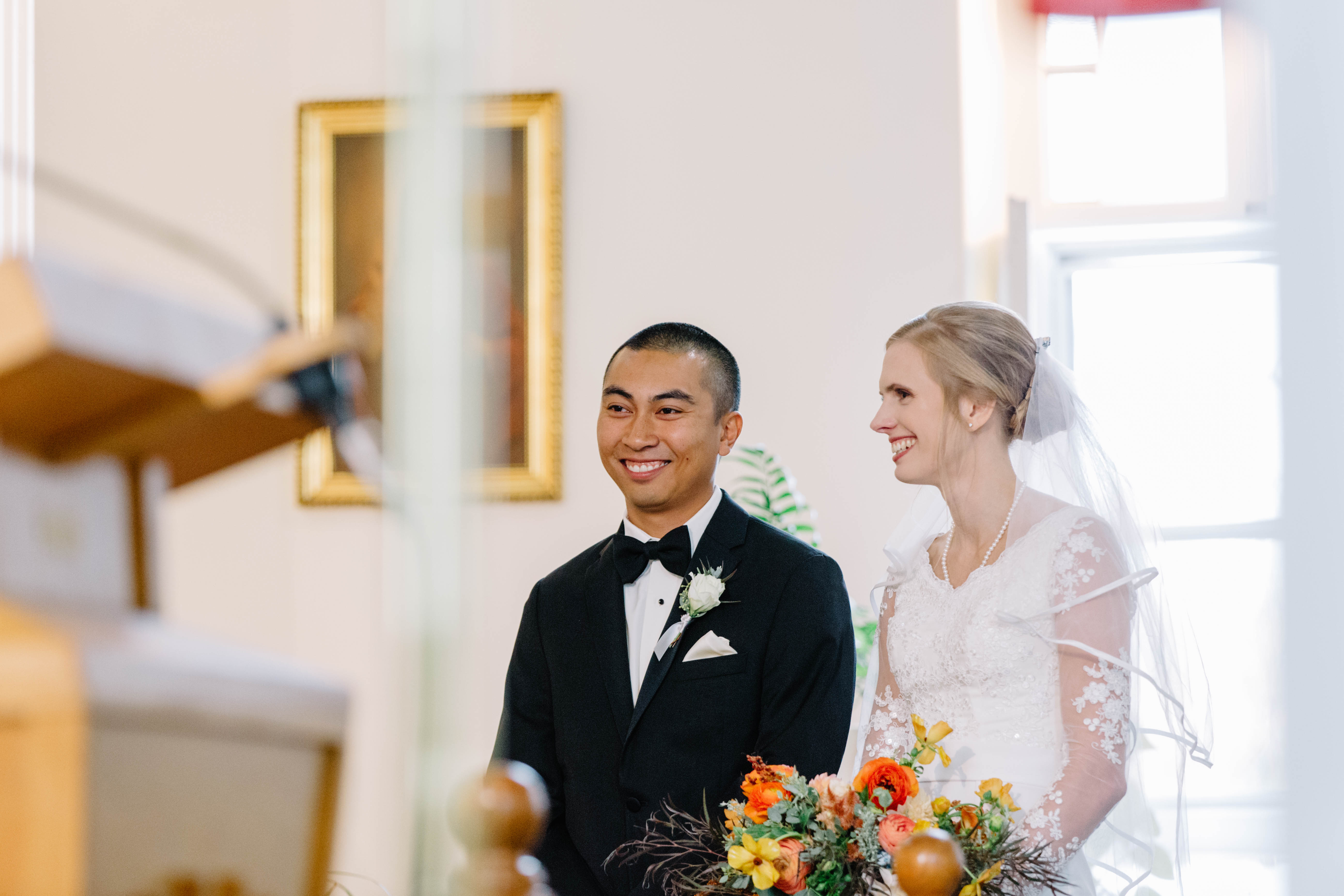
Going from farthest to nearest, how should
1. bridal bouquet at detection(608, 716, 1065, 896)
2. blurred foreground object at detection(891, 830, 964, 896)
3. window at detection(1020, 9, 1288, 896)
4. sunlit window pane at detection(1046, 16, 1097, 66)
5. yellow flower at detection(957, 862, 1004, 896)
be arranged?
1. sunlit window pane at detection(1046, 16, 1097, 66)
2. window at detection(1020, 9, 1288, 896)
3. bridal bouquet at detection(608, 716, 1065, 896)
4. yellow flower at detection(957, 862, 1004, 896)
5. blurred foreground object at detection(891, 830, 964, 896)

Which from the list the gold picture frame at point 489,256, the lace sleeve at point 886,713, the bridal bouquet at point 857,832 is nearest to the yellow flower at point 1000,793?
the bridal bouquet at point 857,832

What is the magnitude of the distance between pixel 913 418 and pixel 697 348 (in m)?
0.44

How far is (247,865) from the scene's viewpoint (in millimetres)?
497

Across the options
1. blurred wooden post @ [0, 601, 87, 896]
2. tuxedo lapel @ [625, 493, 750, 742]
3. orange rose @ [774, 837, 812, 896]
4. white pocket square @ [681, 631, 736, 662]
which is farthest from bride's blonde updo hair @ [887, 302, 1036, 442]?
blurred wooden post @ [0, 601, 87, 896]

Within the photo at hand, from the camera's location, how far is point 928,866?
86 centimetres

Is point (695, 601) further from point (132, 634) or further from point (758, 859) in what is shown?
point (132, 634)

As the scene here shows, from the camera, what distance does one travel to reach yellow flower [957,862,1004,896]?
1.43 m

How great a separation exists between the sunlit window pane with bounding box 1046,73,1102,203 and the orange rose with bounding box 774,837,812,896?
9.35 feet

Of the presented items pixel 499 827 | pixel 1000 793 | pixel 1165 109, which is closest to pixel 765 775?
pixel 1000 793

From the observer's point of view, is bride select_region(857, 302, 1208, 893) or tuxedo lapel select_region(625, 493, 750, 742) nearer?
bride select_region(857, 302, 1208, 893)

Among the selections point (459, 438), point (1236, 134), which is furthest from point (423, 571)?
point (1236, 134)

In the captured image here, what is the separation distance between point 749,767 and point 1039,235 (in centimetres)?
232

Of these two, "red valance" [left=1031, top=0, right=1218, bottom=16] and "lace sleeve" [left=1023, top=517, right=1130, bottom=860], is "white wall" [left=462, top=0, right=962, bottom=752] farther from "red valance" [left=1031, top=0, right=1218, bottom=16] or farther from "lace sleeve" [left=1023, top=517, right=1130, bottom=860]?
"lace sleeve" [left=1023, top=517, right=1130, bottom=860]

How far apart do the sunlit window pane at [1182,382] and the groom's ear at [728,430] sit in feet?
2.71
